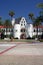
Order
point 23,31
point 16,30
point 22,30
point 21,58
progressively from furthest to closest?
point 22,30
point 23,31
point 16,30
point 21,58

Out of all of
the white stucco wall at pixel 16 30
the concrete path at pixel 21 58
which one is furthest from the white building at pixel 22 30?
the concrete path at pixel 21 58

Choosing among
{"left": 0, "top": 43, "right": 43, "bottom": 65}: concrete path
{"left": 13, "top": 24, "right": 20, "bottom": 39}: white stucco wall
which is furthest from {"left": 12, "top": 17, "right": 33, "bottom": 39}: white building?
{"left": 0, "top": 43, "right": 43, "bottom": 65}: concrete path

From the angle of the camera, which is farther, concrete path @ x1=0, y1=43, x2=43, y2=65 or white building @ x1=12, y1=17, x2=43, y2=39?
white building @ x1=12, y1=17, x2=43, y2=39

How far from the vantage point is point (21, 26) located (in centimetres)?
7806

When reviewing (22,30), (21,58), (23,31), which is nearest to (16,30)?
(22,30)

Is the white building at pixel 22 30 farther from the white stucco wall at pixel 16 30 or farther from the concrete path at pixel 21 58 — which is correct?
the concrete path at pixel 21 58

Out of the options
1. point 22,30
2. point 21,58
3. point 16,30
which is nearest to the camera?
point 21,58

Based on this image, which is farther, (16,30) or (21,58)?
(16,30)

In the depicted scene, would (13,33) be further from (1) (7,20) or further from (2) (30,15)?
(1) (7,20)

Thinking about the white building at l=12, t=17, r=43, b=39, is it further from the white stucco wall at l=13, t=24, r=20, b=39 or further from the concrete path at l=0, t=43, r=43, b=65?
the concrete path at l=0, t=43, r=43, b=65

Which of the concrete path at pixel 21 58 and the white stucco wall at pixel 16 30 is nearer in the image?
the concrete path at pixel 21 58

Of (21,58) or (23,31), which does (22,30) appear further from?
(21,58)

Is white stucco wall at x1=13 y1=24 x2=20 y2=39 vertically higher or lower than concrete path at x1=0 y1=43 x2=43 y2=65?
higher

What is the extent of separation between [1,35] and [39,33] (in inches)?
610
